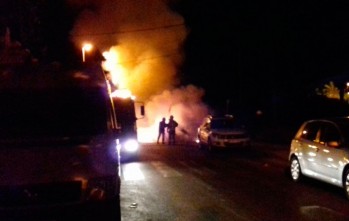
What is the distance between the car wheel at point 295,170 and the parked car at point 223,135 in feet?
28.8

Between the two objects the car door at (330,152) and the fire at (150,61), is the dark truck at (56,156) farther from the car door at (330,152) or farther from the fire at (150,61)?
the fire at (150,61)

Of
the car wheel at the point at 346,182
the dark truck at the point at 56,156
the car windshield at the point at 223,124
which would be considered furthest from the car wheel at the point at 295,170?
the car windshield at the point at 223,124

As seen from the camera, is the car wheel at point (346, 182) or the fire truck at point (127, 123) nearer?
the car wheel at point (346, 182)

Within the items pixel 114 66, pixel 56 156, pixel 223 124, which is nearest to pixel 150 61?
pixel 114 66

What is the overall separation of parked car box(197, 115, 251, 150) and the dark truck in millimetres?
15161

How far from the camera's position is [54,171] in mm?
6418

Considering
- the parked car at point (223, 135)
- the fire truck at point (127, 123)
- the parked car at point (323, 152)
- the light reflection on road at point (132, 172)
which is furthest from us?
the parked car at point (223, 135)

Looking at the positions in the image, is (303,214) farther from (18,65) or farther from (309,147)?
(18,65)

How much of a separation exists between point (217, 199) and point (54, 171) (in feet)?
16.3

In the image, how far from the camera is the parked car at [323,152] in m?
10.9

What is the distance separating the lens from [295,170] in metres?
13.3

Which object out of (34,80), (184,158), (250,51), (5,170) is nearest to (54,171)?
(5,170)

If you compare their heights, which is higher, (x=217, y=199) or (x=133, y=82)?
(x=133, y=82)

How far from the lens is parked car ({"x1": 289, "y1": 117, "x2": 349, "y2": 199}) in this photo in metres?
10.9
